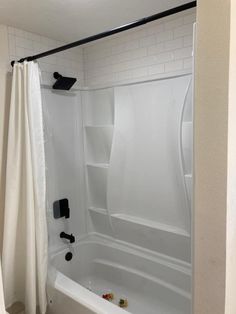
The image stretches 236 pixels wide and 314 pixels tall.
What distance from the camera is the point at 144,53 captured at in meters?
2.12

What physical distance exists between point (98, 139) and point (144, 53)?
95 centimetres

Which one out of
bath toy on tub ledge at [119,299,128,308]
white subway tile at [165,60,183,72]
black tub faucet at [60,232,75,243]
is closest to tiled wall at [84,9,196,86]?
white subway tile at [165,60,183,72]

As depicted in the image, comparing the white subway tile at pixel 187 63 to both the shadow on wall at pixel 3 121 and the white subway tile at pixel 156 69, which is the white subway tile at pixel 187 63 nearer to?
the white subway tile at pixel 156 69

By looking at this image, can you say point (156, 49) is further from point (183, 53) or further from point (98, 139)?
point (98, 139)

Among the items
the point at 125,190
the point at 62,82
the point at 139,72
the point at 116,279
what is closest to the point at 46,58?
the point at 62,82

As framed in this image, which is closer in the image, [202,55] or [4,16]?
[202,55]

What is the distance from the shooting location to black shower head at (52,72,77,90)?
2.22 meters

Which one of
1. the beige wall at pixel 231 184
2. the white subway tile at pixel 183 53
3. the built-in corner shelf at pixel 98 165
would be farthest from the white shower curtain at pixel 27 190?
the beige wall at pixel 231 184

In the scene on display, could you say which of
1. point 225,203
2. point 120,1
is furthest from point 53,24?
point 225,203

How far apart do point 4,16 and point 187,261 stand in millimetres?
2390

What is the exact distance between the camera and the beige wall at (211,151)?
2.34 ft

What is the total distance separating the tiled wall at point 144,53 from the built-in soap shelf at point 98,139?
0.18m

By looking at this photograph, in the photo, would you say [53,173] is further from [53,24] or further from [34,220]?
[53,24]

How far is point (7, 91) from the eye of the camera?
1930 millimetres
